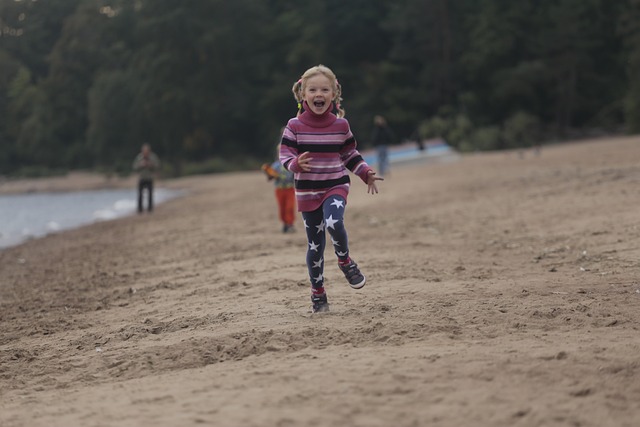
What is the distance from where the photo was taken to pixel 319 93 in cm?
548

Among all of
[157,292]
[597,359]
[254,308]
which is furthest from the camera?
[157,292]

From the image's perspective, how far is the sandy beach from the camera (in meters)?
3.65

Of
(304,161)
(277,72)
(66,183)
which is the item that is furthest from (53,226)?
(277,72)

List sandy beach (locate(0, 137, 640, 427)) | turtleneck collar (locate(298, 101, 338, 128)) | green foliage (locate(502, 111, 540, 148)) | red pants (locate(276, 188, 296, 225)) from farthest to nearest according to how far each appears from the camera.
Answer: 1. green foliage (locate(502, 111, 540, 148))
2. red pants (locate(276, 188, 296, 225))
3. turtleneck collar (locate(298, 101, 338, 128))
4. sandy beach (locate(0, 137, 640, 427))

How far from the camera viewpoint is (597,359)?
163 inches

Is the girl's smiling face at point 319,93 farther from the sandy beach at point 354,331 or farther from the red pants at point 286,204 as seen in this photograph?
the red pants at point 286,204

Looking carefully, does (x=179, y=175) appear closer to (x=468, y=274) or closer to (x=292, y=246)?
(x=292, y=246)

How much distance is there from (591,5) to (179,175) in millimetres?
27191

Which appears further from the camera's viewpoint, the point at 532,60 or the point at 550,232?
the point at 532,60

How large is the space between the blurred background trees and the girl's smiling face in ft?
117

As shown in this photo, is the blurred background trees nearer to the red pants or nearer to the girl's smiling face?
the red pants

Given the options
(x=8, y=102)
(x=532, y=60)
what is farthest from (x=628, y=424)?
(x=8, y=102)

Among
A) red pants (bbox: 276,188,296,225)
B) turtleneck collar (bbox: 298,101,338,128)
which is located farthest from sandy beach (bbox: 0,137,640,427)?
turtleneck collar (bbox: 298,101,338,128)

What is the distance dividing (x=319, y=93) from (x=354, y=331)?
5.39 feet
